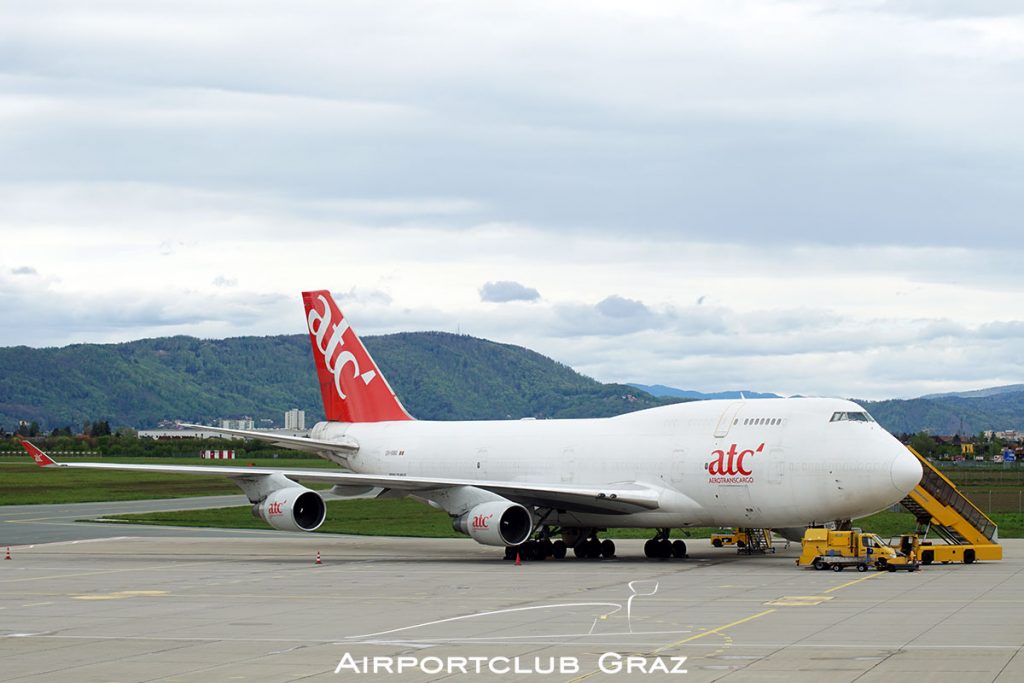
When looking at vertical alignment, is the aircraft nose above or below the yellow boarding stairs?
above

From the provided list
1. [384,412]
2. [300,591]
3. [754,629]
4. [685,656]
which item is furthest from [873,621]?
[384,412]

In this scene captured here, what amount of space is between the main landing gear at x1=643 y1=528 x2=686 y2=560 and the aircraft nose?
7.89m

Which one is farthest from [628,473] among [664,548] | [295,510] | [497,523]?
[295,510]

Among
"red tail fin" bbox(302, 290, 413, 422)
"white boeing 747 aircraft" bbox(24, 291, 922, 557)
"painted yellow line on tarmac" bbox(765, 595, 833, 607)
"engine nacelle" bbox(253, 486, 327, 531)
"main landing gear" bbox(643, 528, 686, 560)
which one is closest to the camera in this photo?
"painted yellow line on tarmac" bbox(765, 595, 833, 607)

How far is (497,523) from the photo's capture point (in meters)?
39.2

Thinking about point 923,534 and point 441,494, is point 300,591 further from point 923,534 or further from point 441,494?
point 923,534

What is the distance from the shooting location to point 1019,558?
40500 millimetres

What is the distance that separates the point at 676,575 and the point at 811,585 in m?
4.18

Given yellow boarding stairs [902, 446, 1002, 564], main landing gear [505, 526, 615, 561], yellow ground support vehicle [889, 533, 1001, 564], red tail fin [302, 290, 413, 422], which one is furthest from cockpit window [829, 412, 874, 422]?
red tail fin [302, 290, 413, 422]

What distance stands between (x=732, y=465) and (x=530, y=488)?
586cm

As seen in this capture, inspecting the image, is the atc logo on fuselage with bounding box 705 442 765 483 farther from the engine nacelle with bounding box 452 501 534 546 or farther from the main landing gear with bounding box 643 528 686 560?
the engine nacelle with bounding box 452 501 534 546

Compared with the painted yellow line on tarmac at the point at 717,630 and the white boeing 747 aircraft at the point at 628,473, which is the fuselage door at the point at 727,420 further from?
the painted yellow line on tarmac at the point at 717,630

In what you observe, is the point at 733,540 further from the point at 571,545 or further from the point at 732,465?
the point at 732,465

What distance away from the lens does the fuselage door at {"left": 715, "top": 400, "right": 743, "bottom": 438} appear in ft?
128
